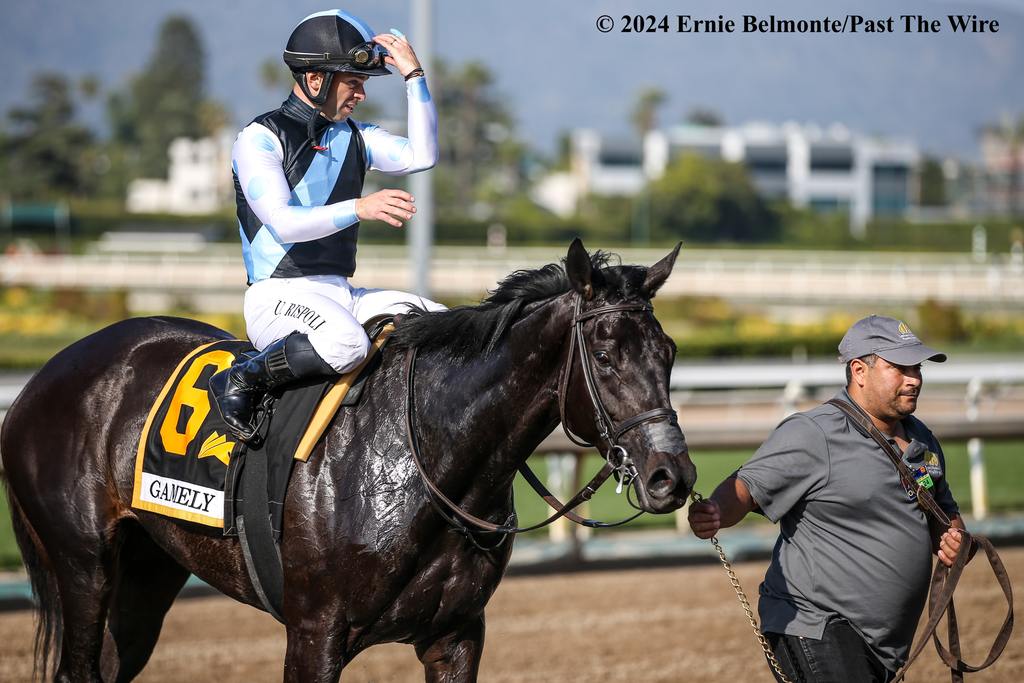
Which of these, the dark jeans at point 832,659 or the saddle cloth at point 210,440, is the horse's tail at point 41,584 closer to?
the saddle cloth at point 210,440

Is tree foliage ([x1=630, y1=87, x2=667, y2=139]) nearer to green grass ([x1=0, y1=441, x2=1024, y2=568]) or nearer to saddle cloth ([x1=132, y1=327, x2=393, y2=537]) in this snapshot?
green grass ([x1=0, y1=441, x2=1024, y2=568])

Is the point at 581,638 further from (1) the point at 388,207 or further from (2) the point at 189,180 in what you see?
(2) the point at 189,180

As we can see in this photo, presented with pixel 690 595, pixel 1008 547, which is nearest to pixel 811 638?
pixel 690 595

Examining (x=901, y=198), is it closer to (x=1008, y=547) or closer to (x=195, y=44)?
(x=195, y=44)

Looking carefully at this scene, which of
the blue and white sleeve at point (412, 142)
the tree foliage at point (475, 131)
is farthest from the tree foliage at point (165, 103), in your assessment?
the blue and white sleeve at point (412, 142)

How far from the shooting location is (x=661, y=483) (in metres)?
2.86

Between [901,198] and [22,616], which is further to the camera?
[901,198]

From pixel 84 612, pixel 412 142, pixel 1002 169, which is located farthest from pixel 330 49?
pixel 1002 169

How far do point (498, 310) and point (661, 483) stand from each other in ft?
2.48

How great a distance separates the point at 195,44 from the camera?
486 ft

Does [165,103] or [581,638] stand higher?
[165,103]

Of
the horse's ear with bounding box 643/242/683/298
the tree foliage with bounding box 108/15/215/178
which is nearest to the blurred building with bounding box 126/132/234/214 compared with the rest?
the tree foliage with bounding box 108/15/215/178

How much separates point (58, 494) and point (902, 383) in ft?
8.98

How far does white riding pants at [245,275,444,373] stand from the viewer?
3383mm
